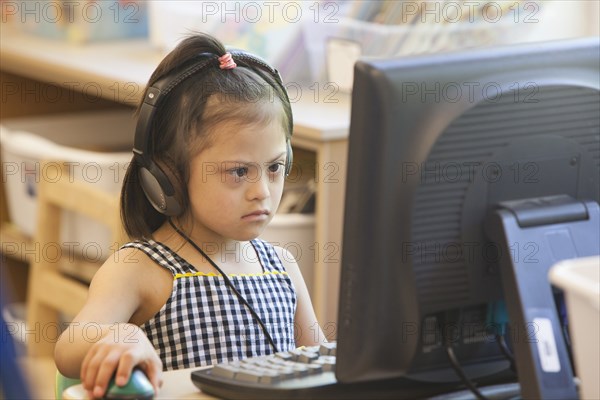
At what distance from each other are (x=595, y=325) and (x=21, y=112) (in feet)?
7.99

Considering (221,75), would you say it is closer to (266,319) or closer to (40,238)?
(266,319)

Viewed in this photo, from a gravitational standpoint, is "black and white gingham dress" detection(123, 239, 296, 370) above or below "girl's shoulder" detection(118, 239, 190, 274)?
below

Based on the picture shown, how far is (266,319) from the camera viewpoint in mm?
1208

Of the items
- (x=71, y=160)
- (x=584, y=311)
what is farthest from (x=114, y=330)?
(x=71, y=160)

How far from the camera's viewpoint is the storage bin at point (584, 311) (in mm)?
803

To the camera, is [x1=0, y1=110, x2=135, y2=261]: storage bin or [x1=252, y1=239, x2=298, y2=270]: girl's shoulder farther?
[x1=0, y1=110, x2=135, y2=261]: storage bin

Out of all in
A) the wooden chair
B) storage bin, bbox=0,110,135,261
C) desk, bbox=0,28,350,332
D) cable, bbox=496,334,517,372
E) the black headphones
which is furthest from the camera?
storage bin, bbox=0,110,135,261

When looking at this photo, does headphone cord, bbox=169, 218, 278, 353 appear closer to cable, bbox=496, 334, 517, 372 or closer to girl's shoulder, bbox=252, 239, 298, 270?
girl's shoulder, bbox=252, 239, 298, 270

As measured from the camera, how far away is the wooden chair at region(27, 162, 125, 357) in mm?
2133

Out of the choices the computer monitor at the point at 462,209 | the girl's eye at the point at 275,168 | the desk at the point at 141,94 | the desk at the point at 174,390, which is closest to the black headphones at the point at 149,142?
the girl's eye at the point at 275,168

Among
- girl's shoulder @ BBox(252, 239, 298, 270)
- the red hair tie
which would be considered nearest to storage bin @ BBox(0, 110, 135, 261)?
girl's shoulder @ BBox(252, 239, 298, 270)

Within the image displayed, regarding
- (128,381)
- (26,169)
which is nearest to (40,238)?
(26,169)

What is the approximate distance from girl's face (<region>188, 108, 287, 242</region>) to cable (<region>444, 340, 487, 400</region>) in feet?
1.14

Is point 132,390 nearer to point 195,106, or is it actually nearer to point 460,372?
point 460,372
